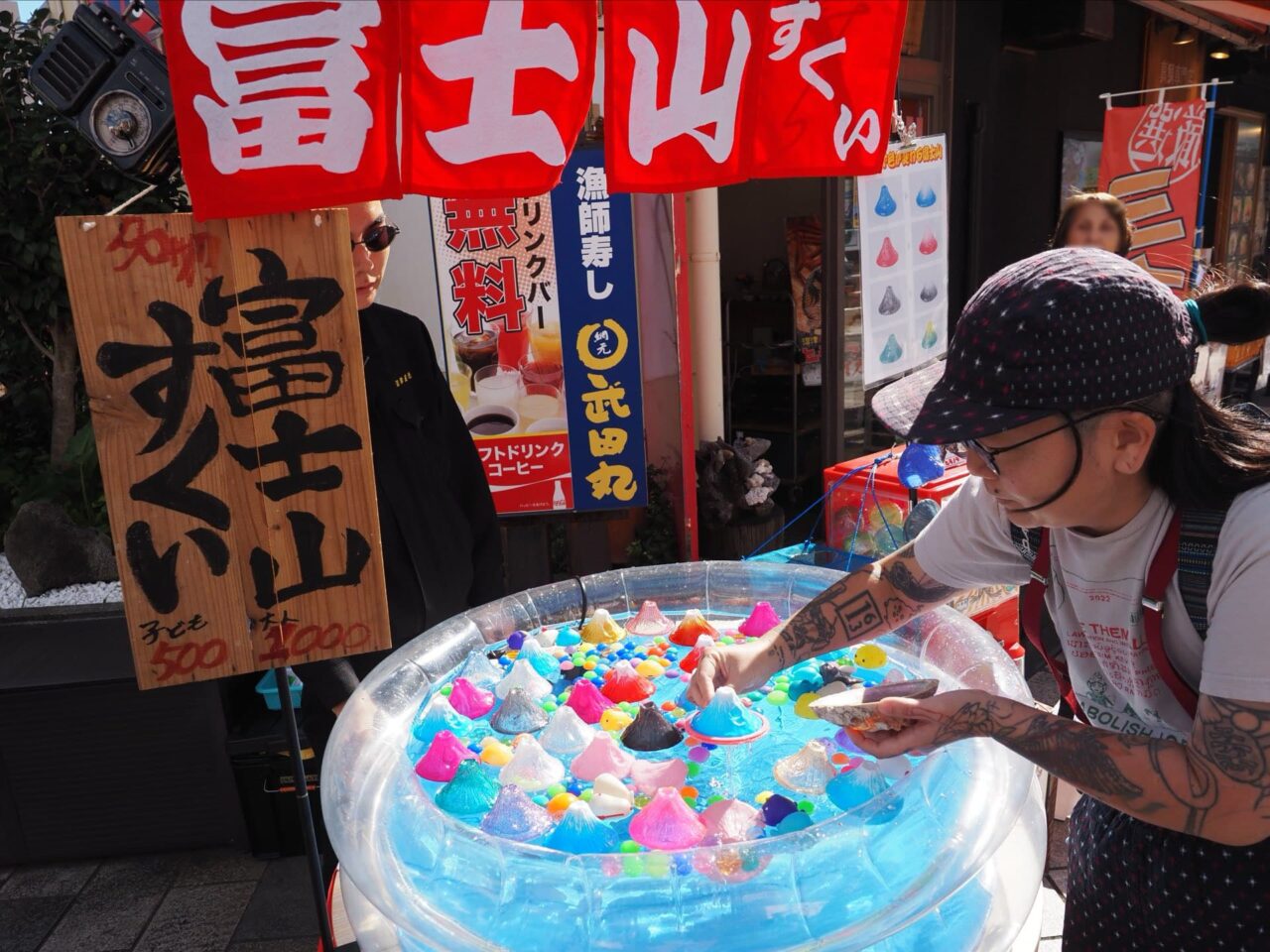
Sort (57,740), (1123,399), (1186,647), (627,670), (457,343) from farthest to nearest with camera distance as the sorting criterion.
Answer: (457,343)
(57,740)
(627,670)
(1186,647)
(1123,399)

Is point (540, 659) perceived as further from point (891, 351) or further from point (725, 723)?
point (891, 351)

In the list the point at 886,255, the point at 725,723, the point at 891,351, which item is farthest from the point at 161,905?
the point at 886,255

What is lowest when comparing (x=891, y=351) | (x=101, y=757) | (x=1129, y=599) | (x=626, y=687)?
(x=101, y=757)

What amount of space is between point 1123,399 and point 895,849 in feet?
3.54

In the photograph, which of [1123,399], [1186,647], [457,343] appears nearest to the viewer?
[1123,399]

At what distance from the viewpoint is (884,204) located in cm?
560

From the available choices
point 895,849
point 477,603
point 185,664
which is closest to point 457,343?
point 477,603

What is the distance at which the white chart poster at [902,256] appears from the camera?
5574mm

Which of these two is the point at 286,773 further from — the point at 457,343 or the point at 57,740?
the point at 457,343

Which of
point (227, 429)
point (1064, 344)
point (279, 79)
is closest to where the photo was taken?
point (1064, 344)

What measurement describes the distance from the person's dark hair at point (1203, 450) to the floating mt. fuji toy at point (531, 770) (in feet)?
5.24

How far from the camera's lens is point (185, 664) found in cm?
197

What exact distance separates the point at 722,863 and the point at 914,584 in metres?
0.76

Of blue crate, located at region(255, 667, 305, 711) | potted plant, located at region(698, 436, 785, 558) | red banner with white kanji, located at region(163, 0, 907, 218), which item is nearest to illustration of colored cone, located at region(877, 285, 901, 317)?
potted plant, located at region(698, 436, 785, 558)
